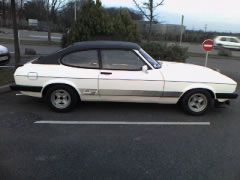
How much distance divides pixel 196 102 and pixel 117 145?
235 centimetres

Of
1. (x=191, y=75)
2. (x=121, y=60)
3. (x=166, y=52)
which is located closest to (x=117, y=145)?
(x=121, y=60)

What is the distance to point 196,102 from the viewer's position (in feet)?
21.7

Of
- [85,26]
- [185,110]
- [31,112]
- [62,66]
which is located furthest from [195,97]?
[85,26]

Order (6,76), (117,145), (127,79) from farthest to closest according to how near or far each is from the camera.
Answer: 1. (6,76)
2. (127,79)
3. (117,145)

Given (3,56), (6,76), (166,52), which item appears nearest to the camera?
(6,76)

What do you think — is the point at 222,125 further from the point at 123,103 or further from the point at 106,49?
the point at 106,49

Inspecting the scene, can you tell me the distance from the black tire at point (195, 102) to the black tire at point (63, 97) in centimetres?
217

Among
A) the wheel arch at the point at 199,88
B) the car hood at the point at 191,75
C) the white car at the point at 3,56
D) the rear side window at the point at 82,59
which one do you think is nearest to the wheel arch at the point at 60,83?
the rear side window at the point at 82,59

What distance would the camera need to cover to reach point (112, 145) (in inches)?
196

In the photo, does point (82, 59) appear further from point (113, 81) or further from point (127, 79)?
point (127, 79)

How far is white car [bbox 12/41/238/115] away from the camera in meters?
6.44

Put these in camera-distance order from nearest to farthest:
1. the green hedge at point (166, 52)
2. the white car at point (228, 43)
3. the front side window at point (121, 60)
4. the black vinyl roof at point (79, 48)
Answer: the front side window at point (121, 60) → the black vinyl roof at point (79, 48) → the green hedge at point (166, 52) → the white car at point (228, 43)

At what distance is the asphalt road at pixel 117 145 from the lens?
4137 mm

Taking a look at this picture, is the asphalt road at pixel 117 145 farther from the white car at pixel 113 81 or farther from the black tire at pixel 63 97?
the white car at pixel 113 81
